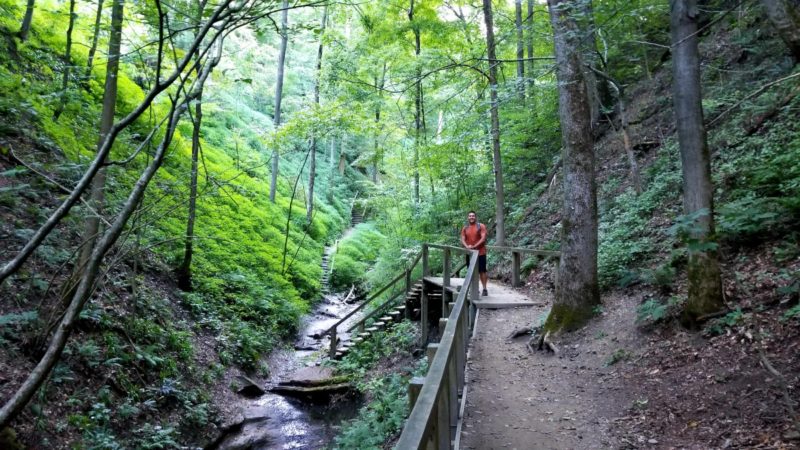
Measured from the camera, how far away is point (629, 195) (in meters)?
11.6

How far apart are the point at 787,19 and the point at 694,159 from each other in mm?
2087

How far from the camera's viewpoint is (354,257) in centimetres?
2598

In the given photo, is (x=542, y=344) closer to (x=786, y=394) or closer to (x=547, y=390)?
(x=547, y=390)

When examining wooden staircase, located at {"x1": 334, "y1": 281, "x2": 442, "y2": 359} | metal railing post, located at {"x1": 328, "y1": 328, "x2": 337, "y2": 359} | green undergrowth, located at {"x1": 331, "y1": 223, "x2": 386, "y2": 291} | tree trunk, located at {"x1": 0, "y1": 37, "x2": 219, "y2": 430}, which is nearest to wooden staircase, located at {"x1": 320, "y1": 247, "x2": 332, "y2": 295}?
green undergrowth, located at {"x1": 331, "y1": 223, "x2": 386, "y2": 291}


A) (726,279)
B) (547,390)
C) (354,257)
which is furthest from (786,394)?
(354,257)

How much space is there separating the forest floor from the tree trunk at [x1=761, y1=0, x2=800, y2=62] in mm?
2766

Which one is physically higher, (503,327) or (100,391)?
(503,327)

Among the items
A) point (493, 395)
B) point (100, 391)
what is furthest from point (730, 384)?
point (100, 391)

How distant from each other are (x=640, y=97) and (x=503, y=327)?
11.2 meters

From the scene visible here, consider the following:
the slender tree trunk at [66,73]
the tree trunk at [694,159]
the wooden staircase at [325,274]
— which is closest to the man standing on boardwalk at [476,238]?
the tree trunk at [694,159]

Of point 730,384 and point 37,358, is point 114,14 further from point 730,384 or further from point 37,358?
point 730,384

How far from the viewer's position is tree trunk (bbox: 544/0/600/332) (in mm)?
7516

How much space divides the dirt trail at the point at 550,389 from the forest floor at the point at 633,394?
0.01m

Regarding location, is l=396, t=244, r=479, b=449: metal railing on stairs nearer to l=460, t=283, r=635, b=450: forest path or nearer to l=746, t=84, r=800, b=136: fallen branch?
l=460, t=283, r=635, b=450: forest path
